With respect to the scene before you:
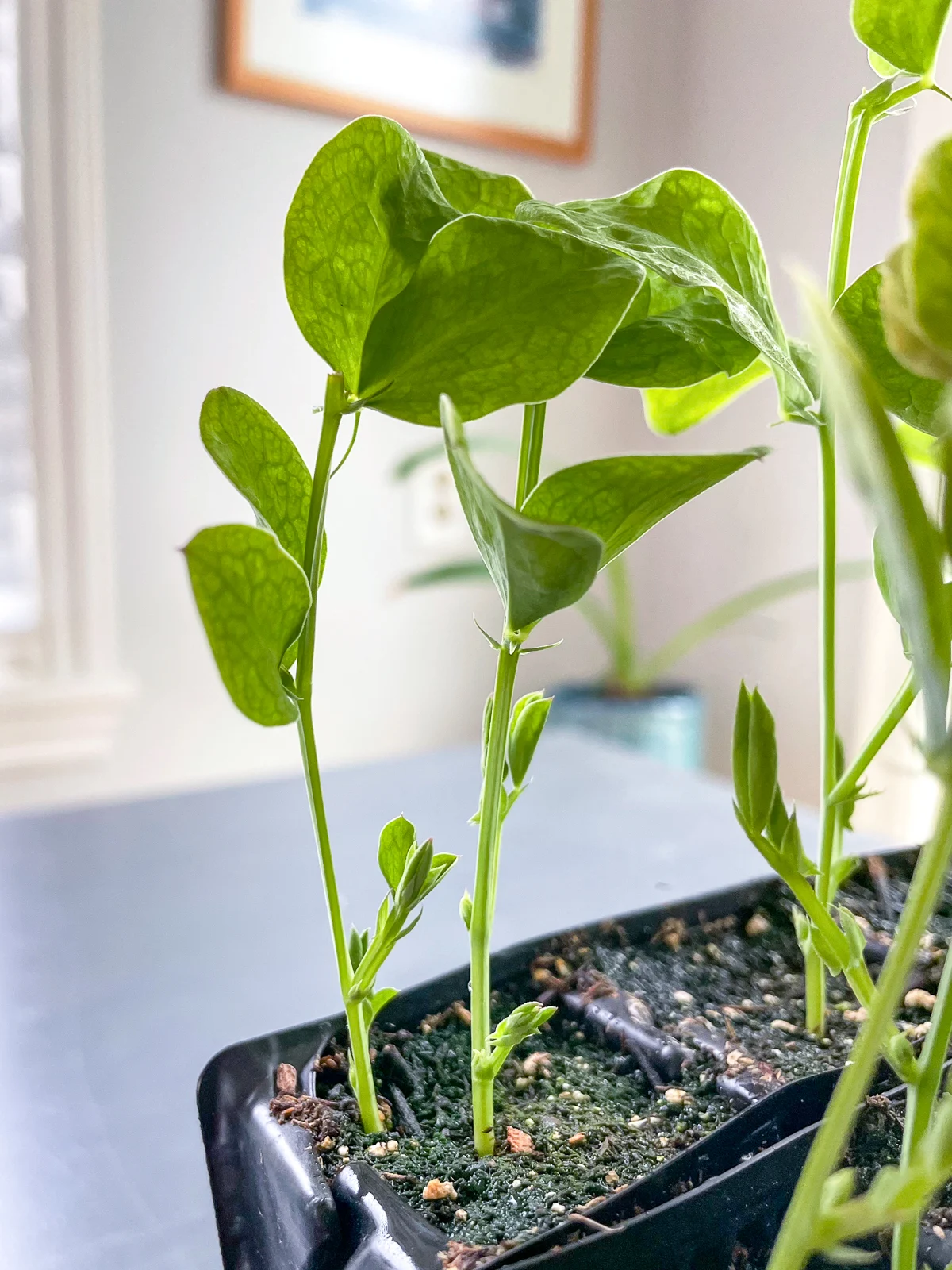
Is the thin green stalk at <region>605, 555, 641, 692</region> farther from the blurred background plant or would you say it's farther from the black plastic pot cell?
the black plastic pot cell

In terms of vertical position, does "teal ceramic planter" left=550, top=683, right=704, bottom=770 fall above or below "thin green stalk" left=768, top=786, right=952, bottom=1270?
below

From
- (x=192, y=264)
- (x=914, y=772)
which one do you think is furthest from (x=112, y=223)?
(x=914, y=772)

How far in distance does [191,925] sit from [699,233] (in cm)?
49

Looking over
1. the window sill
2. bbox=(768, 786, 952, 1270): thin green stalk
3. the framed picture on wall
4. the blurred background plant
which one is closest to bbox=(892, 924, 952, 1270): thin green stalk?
bbox=(768, 786, 952, 1270): thin green stalk

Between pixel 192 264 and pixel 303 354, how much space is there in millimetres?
198

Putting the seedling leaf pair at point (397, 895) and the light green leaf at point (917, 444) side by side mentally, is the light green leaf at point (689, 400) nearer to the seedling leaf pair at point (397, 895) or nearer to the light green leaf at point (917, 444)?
the light green leaf at point (917, 444)

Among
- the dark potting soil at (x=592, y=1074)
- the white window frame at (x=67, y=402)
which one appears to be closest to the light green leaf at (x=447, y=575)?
the white window frame at (x=67, y=402)

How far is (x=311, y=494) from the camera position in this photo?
0.24 metres

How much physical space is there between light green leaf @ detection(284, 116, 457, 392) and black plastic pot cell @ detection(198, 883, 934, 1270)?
0.18m

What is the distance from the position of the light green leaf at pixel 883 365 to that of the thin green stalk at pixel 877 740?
64mm

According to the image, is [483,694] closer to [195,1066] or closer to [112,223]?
[112,223]

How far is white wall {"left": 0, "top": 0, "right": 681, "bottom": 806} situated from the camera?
4.62ft

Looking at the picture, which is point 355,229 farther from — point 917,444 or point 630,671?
point 630,671

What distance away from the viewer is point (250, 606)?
201mm
